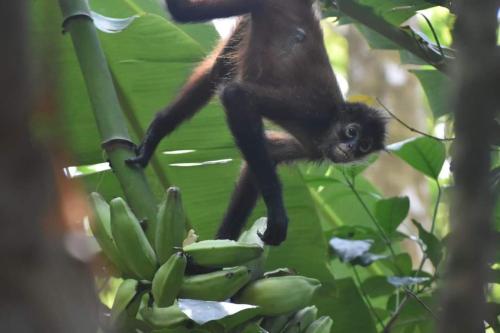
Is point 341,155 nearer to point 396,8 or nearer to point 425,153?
point 425,153

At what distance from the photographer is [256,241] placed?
2426 millimetres

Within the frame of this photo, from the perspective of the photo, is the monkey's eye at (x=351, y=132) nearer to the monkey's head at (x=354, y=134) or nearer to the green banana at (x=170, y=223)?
the monkey's head at (x=354, y=134)

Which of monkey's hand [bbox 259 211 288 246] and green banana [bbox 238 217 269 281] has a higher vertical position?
green banana [bbox 238 217 269 281]

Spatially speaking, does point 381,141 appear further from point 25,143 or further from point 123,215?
point 25,143

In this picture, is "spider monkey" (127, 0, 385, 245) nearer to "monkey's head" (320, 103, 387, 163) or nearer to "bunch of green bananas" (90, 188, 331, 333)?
"monkey's head" (320, 103, 387, 163)

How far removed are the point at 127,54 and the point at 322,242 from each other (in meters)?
1.06

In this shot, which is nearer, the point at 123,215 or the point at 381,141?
the point at 123,215

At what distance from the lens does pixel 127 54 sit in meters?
3.34

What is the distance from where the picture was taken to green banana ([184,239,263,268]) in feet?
6.85

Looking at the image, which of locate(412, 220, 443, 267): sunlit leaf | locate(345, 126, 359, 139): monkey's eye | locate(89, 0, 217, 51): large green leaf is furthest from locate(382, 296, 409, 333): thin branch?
locate(89, 0, 217, 51): large green leaf

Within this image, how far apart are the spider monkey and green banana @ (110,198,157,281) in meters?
0.79

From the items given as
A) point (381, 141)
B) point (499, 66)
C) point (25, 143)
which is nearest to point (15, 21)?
point (25, 143)

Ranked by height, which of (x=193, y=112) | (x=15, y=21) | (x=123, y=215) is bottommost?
(x=193, y=112)

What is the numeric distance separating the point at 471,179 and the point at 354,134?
3.11 meters
